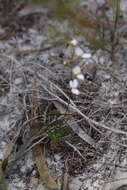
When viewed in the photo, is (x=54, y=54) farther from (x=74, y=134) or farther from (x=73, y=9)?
(x=74, y=134)

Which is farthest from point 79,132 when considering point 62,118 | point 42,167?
point 42,167

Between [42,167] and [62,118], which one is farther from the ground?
[62,118]

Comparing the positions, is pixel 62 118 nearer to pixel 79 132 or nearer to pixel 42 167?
pixel 79 132

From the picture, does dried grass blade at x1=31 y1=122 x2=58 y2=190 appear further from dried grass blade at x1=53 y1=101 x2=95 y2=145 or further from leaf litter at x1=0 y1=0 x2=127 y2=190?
dried grass blade at x1=53 y1=101 x2=95 y2=145

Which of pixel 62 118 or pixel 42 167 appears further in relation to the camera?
pixel 62 118

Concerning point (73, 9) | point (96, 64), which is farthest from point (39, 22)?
point (96, 64)

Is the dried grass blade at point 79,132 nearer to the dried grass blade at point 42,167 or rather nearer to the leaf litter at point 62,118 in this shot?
the leaf litter at point 62,118

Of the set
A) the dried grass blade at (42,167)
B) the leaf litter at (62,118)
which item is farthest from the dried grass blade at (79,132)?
the dried grass blade at (42,167)

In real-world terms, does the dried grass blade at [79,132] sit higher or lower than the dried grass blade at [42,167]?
higher

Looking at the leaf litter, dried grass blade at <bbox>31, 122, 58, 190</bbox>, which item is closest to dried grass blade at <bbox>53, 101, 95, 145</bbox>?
the leaf litter

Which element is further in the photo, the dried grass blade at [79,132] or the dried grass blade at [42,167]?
the dried grass blade at [79,132]

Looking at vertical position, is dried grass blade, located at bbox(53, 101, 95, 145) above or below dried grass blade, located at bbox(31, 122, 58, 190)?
above
